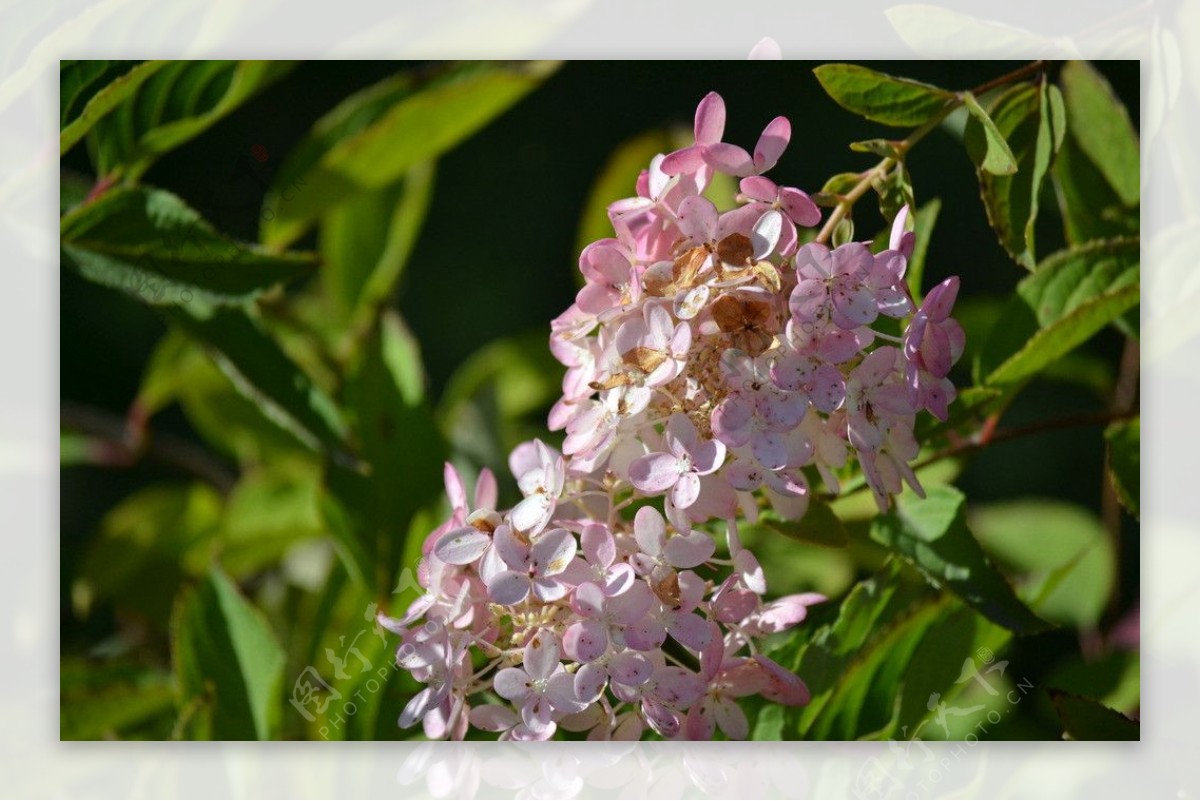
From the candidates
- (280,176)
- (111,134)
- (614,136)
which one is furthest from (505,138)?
(111,134)

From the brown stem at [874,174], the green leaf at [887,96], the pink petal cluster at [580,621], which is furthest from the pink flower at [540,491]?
the green leaf at [887,96]

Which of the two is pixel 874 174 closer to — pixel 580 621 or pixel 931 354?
pixel 931 354

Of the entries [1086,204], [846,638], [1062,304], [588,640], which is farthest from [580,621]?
[1086,204]

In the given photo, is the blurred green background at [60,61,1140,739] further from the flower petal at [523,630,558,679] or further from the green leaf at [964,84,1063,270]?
the flower petal at [523,630,558,679]

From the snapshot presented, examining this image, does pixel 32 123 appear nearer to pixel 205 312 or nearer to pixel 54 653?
pixel 205 312

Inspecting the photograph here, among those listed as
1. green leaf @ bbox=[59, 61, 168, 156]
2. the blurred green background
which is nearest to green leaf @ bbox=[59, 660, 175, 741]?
the blurred green background
